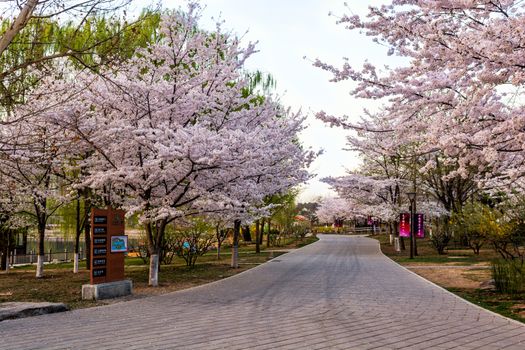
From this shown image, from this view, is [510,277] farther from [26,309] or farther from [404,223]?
[404,223]

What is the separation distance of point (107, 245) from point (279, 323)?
619cm

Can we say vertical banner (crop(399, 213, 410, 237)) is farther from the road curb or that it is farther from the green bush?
the road curb

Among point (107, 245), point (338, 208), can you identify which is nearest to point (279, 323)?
point (107, 245)

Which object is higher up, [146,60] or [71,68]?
[71,68]

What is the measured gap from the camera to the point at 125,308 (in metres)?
9.66

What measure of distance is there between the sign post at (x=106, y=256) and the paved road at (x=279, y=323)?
1.16 metres

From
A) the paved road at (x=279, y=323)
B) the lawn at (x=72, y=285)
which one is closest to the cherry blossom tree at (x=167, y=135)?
the lawn at (x=72, y=285)

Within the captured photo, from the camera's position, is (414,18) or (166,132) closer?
(414,18)

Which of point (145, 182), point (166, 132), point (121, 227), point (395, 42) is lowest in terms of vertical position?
point (121, 227)

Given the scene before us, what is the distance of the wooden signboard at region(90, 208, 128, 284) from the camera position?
11578 millimetres

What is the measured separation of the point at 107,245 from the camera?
1203 centimetres

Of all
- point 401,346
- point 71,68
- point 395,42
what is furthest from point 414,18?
point 71,68

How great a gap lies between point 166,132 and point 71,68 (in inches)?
427

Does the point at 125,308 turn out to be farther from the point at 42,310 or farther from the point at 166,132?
the point at 166,132
